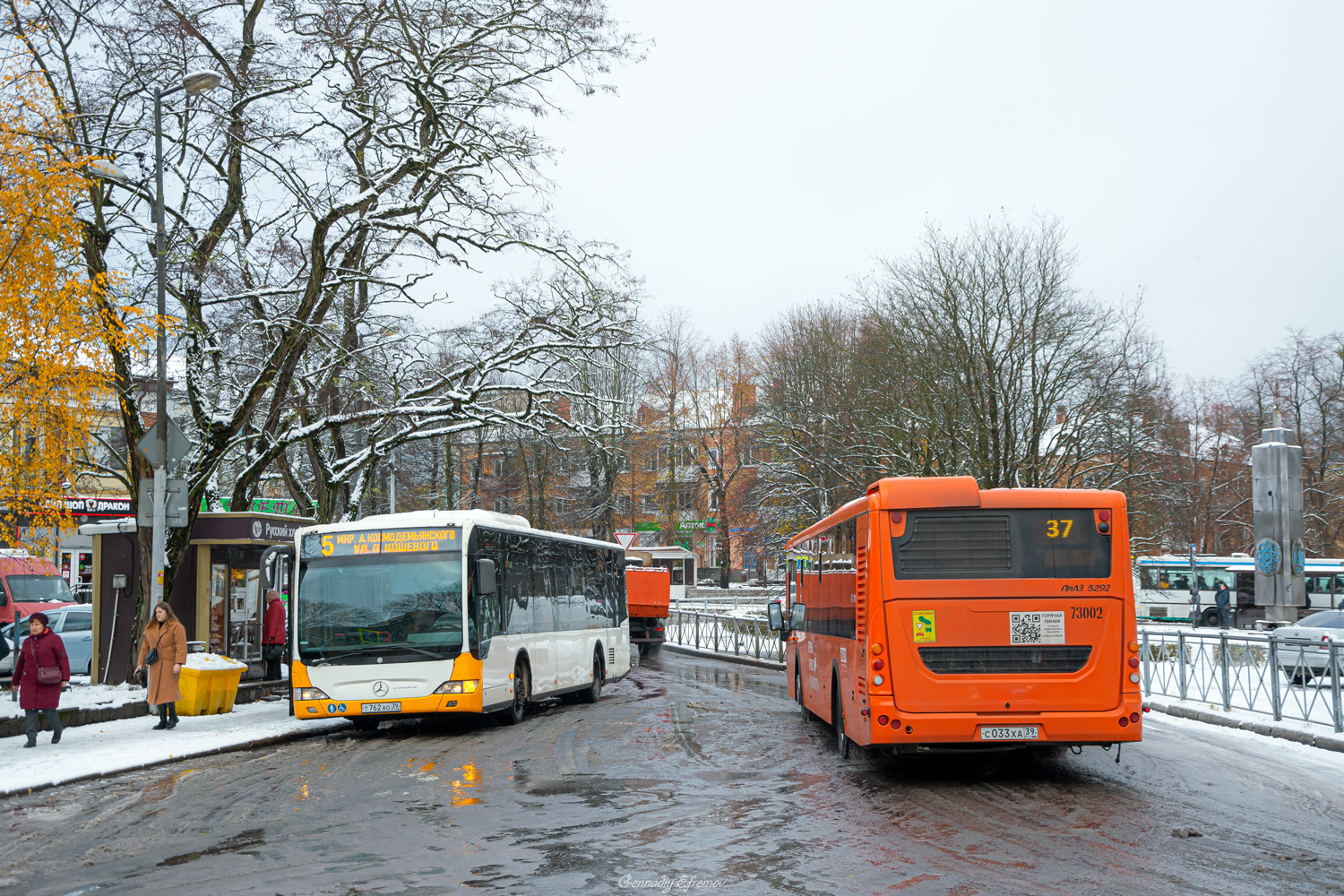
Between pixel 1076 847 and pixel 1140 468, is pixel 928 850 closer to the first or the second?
pixel 1076 847

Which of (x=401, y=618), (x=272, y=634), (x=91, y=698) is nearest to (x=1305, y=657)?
(x=401, y=618)

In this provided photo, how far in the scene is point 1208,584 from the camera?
50281mm

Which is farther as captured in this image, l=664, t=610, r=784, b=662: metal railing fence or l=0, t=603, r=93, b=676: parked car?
l=664, t=610, r=784, b=662: metal railing fence

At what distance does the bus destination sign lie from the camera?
53.4ft

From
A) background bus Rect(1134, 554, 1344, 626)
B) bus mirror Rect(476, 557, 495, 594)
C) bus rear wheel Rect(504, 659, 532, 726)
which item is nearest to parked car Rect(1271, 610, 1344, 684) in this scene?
bus mirror Rect(476, 557, 495, 594)

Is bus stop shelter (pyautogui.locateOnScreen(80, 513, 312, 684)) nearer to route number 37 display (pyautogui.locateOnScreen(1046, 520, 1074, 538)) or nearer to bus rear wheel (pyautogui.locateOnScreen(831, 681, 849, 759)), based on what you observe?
bus rear wheel (pyautogui.locateOnScreen(831, 681, 849, 759))

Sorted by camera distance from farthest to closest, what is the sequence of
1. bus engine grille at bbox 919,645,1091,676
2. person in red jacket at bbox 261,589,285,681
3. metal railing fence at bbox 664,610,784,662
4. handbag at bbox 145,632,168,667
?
metal railing fence at bbox 664,610,784,662
person in red jacket at bbox 261,589,285,681
handbag at bbox 145,632,168,667
bus engine grille at bbox 919,645,1091,676

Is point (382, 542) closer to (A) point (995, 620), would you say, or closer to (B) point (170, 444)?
(B) point (170, 444)

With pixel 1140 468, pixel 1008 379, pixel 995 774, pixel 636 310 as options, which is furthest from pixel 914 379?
pixel 995 774

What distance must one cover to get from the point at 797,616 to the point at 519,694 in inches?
170

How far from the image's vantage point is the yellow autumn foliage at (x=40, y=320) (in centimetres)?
1448

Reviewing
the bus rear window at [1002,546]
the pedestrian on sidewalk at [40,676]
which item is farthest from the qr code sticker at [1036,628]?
the pedestrian on sidewalk at [40,676]

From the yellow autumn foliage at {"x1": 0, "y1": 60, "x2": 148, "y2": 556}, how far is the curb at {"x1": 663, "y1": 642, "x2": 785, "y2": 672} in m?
19.1

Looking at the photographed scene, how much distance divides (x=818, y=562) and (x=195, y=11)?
14435 millimetres
